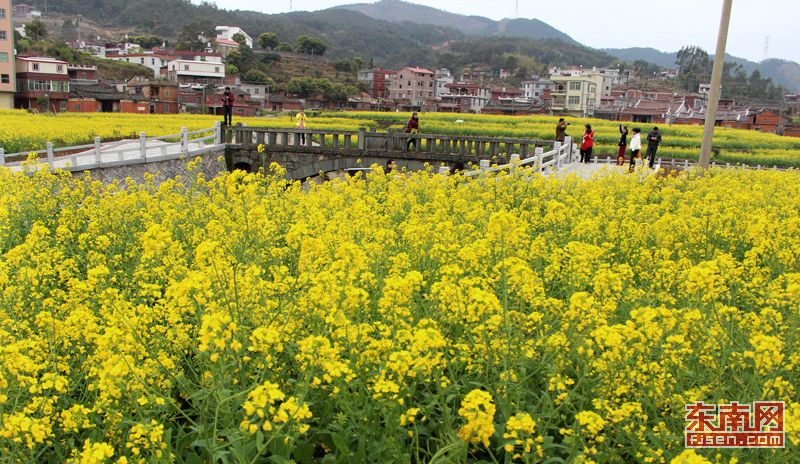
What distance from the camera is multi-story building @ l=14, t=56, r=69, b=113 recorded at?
177 feet

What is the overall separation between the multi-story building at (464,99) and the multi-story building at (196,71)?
37.8m

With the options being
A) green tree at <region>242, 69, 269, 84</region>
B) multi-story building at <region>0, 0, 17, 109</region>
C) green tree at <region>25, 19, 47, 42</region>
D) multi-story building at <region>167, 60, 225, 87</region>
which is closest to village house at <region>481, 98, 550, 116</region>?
green tree at <region>242, 69, 269, 84</region>

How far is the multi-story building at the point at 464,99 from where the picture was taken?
7725 centimetres

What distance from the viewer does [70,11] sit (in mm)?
163500

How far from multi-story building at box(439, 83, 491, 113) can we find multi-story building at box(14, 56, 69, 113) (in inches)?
1901

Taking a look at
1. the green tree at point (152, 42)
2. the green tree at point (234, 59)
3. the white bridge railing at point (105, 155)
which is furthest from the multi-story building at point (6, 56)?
the green tree at point (152, 42)

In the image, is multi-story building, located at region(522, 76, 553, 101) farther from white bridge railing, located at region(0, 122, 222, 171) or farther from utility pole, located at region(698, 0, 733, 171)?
utility pole, located at region(698, 0, 733, 171)

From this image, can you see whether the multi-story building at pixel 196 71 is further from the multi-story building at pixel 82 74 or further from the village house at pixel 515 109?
the village house at pixel 515 109

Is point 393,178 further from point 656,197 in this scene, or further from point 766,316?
point 766,316

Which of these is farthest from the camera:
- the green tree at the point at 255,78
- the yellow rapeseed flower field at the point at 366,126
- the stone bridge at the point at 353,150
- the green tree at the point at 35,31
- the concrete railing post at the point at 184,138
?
the green tree at the point at 255,78

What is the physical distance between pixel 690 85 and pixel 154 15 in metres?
153

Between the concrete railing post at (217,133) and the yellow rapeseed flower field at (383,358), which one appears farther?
the concrete railing post at (217,133)

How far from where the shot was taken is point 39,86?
55.1 metres

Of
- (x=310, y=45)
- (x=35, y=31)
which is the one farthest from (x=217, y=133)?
(x=310, y=45)
